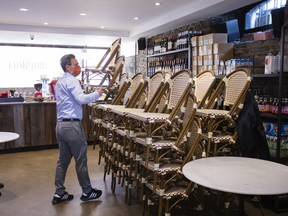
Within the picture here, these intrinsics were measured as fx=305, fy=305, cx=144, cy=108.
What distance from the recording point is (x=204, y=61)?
5.09 metres

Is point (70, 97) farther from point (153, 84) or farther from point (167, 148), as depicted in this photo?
point (167, 148)

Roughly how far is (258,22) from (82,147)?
10.9 ft

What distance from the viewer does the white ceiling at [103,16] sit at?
212 inches

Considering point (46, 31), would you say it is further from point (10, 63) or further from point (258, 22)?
point (258, 22)

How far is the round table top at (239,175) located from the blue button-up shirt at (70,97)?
148 centimetres

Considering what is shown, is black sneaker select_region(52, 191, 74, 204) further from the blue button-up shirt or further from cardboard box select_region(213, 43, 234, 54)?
cardboard box select_region(213, 43, 234, 54)

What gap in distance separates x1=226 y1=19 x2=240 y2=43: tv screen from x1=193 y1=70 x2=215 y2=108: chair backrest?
205cm

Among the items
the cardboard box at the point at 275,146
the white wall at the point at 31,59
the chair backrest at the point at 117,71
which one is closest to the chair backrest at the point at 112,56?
the chair backrest at the point at 117,71

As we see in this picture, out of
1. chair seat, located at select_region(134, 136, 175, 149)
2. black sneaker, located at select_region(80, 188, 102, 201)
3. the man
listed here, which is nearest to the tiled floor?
black sneaker, located at select_region(80, 188, 102, 201)

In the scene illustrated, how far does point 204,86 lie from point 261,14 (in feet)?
7.07

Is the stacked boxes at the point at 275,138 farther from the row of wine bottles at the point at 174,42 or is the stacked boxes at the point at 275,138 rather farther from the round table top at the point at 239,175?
the row of wine bottles at the point at 174,42

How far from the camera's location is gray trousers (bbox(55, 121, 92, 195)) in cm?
326

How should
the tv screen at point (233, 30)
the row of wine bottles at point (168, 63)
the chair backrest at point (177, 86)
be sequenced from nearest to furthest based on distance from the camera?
the chair backrest at point (177, 86) → the tv screen at point (233, 30) → the row of wine bottles at point (168, 63)

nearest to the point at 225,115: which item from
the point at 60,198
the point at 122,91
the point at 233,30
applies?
the point at 122,91
